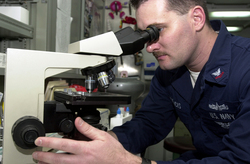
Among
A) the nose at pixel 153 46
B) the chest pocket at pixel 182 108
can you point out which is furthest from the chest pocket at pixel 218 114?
the nose at pixel 153 46

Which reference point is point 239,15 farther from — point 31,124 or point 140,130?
point 31,124

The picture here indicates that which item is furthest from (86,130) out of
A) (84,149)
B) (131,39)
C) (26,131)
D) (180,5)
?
(180,5)

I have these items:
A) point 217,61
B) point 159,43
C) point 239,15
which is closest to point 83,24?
point 159,43

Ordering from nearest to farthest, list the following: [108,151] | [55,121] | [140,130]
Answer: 1. [108,151]
2. [55,121]
3. [140,130]

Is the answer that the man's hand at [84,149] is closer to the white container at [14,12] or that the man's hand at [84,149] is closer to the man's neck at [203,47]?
the man's neck at [203,47]

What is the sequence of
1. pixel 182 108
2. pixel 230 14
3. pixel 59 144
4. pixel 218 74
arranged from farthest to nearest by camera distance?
1. pixel 230 14
2. pixel 182 108
3. pixel 218 74
4. pixel 59 144

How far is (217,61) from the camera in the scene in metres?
0.89

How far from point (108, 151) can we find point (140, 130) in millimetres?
504

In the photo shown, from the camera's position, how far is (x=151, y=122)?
117 cm

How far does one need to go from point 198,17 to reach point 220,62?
0.86 feet

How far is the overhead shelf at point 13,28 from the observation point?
108cm

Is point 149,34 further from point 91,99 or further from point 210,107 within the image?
point 210,107

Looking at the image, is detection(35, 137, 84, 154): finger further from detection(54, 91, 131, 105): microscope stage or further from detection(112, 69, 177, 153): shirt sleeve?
detection(112, 69, 177, 153): shirt sleeve

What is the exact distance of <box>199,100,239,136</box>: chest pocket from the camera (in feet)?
2.86
